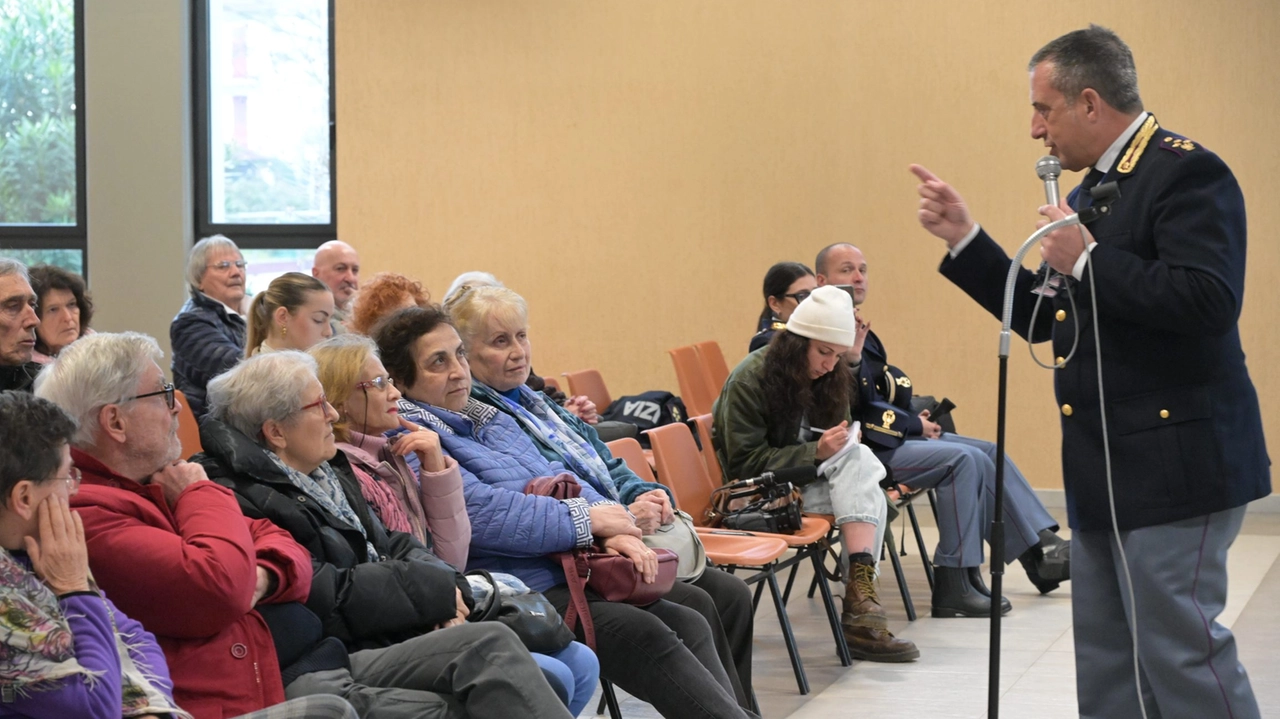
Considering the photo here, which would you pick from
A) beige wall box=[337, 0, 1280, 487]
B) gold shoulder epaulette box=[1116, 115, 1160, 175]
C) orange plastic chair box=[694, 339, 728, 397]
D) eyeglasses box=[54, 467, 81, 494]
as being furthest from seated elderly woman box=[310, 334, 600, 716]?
beige wall box=[337, 0, 1280, 487]

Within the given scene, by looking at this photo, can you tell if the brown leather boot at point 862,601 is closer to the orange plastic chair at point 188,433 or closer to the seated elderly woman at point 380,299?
the seated elderly woman at point 380,299

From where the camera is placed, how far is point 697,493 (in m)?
4.12

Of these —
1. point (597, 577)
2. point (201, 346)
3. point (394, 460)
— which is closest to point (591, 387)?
point (201, 346)

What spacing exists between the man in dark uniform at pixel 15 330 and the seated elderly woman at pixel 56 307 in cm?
51

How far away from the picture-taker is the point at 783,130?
718 centimetres

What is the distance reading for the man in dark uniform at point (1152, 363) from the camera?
215 centimetres

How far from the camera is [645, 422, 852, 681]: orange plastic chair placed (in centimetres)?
392

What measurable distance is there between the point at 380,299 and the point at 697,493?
1.38 m

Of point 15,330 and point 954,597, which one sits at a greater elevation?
point 15,330

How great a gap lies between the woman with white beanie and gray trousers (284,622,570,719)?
1964 millimetres

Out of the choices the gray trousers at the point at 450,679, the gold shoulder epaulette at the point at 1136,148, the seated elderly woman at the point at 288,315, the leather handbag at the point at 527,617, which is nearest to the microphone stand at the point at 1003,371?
the gold shoulder epaulette at the point at 1136,148

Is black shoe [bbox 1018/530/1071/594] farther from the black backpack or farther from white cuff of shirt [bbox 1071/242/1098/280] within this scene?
white cuff of shirt [bbox 1071/242/1098/280]

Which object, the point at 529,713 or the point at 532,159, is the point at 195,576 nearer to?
the point at 529,713

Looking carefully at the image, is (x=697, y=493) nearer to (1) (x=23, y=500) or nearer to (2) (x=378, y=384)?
(2) (x=378, y=384)
